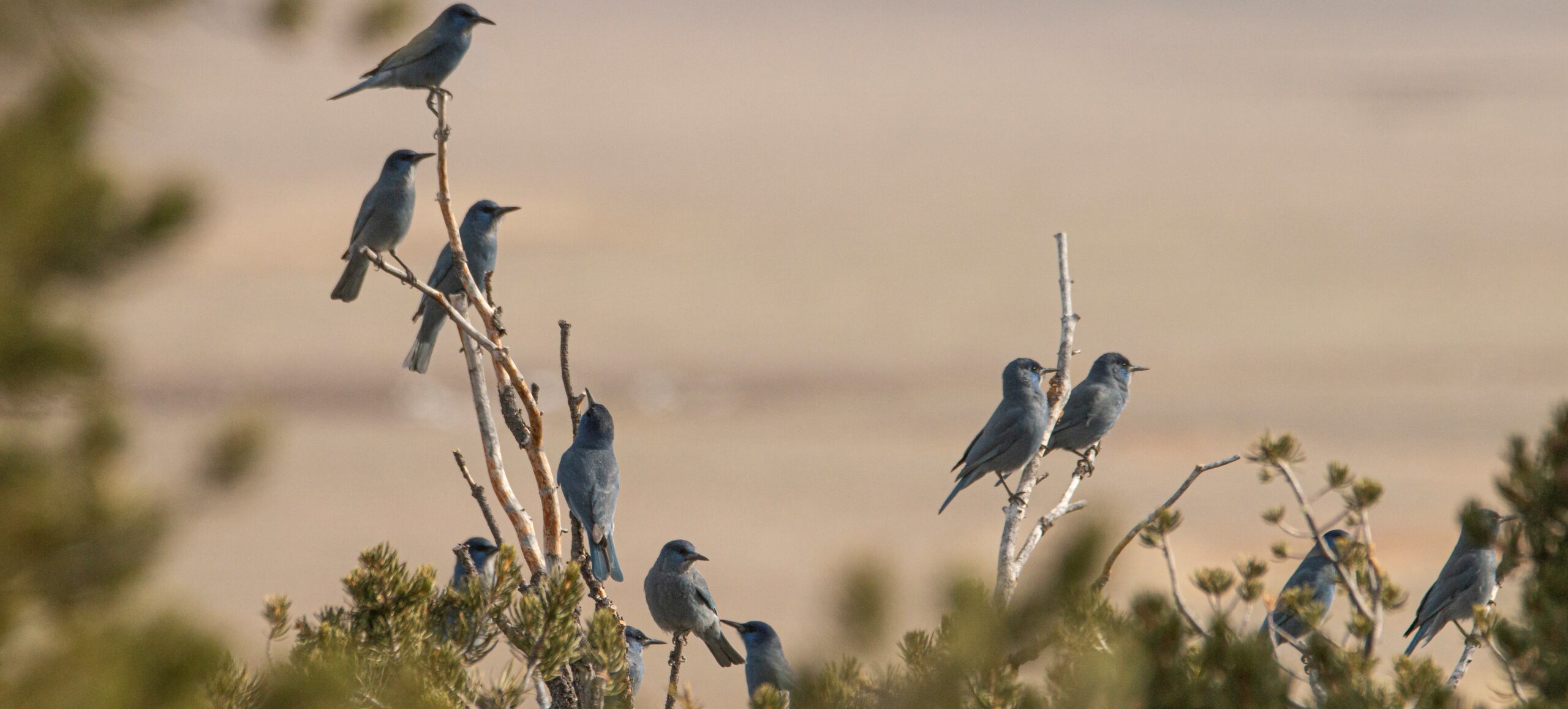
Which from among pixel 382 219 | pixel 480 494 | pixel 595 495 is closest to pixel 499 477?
pixel 480 494

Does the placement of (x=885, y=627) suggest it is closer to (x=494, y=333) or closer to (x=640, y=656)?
(x=494, y=333)

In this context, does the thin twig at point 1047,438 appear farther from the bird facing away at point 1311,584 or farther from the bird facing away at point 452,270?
the bird facing away at point 452,270

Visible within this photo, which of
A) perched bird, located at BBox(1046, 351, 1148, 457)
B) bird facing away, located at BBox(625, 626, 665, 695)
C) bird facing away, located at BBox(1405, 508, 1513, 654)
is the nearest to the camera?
bird facing away, located at BBox(625, 626, 665, 695)

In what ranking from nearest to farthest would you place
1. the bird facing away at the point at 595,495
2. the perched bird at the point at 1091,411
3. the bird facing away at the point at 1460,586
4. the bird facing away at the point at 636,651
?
the bird facing away at the point at 595,495 < the bird facing away at the point at 636,651 < the bird facing away at the point at 1460,586 < the perched bird at the point at 1091,411

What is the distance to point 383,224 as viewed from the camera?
6.66m

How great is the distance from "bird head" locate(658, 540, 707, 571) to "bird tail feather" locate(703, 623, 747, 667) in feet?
1.33

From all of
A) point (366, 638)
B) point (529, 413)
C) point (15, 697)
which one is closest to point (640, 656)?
point (529, 413)

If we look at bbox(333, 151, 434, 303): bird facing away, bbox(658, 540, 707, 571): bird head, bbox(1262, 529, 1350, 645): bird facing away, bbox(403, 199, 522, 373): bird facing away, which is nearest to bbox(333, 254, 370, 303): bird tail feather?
bbox(333, 151, 434, 303): bird facing away

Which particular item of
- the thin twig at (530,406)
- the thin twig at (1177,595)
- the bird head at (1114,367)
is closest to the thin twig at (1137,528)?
the thin twig at (1177,595)

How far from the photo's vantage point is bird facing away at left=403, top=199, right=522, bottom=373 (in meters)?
6.53

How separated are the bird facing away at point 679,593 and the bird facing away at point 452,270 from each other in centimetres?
185

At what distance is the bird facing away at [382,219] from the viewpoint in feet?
21.8

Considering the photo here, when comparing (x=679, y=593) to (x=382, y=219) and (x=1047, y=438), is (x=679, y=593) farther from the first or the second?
(x=382, y=219)

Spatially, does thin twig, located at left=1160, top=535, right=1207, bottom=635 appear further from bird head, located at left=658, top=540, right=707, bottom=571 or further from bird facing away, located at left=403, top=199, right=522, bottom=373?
bird facing away, located at left=403, top=199, right=522, bottom=373
